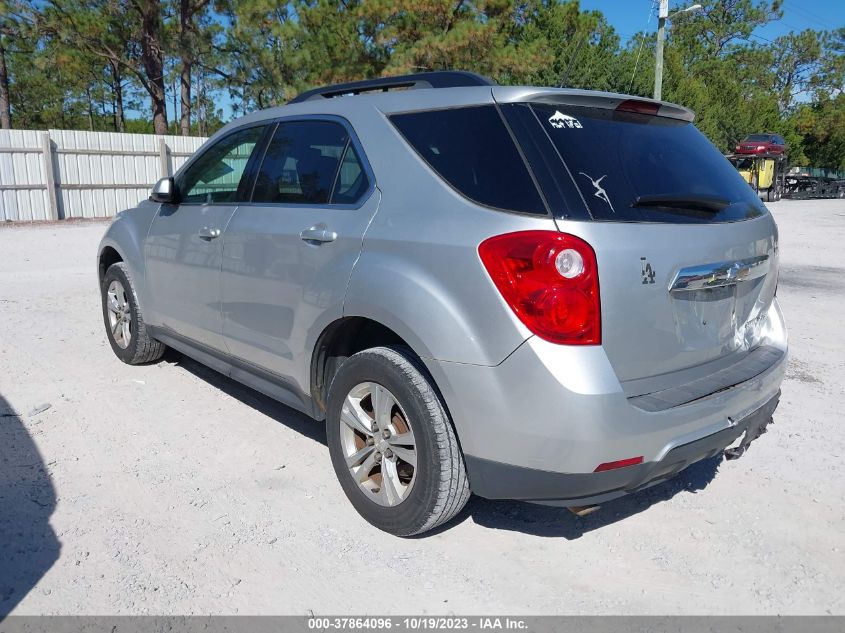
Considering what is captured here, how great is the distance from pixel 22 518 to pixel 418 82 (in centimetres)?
262

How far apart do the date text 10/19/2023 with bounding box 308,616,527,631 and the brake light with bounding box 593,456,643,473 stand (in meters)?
Answer: 0.62

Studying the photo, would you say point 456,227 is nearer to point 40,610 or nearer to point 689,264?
point 689,264

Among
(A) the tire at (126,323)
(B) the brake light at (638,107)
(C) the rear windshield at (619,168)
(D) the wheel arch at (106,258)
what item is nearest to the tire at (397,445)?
(C) the rear windshield at (619,168)

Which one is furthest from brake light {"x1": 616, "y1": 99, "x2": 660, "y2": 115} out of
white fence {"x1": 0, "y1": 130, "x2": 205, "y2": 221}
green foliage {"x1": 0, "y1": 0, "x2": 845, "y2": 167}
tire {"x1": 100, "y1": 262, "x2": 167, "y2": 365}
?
white fence {"x1": 0, "y1": 130, "x2": 205, "y2": 221}

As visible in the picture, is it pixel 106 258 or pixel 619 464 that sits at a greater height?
pixel 106 258

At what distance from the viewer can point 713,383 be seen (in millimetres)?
2641

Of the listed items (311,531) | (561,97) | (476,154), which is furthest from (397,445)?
(561,97)

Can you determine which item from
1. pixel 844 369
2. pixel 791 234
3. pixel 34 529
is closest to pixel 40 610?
pixel 34 529

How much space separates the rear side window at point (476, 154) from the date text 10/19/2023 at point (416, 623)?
1.43 meters

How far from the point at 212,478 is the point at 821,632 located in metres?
2.64

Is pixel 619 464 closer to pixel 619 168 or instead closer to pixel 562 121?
pixel 619 168

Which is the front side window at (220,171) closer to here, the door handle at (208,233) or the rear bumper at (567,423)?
the door handle at (208,233)

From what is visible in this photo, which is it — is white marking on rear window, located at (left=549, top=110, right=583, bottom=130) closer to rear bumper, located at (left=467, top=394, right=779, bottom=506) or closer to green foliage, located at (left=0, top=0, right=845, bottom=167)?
rear bumper, located at (left=467, top=394, right=779, bottom=506)

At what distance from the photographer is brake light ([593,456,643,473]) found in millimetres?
2342
